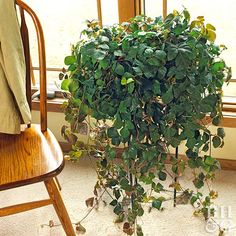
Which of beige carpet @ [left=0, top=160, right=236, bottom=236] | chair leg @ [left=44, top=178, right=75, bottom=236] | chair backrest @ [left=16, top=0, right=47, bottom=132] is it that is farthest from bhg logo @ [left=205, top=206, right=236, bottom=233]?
chair backrest @ [left=16, top=0, right=47, bottom=132]

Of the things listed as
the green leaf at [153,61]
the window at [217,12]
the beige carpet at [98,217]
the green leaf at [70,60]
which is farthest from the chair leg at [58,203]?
the window at [217,12]

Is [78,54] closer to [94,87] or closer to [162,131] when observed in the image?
[94,87]

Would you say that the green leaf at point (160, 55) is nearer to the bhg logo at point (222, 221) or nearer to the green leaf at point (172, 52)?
the green leaf at point (172, 52)

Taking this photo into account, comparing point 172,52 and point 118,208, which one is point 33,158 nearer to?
point 118,208

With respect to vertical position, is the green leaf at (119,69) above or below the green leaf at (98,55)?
below

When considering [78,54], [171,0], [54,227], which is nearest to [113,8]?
[171,0]

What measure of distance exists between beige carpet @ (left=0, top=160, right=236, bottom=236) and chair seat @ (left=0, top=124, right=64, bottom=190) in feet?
1.39

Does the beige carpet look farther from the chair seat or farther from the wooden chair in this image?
the chair seat

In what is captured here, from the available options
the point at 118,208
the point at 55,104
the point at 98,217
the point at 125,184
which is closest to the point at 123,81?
the point at 125,184

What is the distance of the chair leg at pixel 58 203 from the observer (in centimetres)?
139

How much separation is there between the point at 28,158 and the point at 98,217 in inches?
19.9

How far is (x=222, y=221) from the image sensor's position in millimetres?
1646

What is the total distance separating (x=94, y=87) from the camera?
1.20 meters

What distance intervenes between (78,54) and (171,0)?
2.48ft
